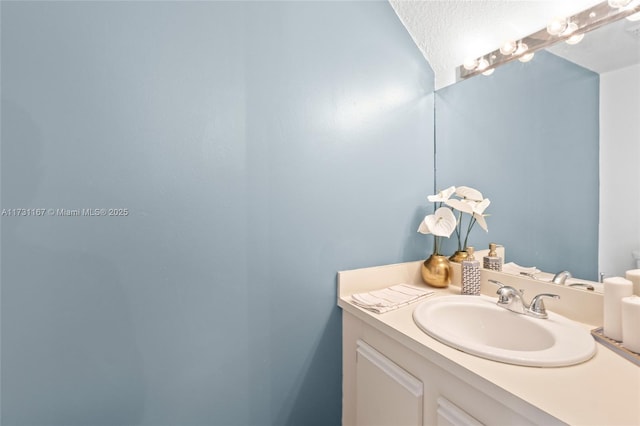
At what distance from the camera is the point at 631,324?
73 cm

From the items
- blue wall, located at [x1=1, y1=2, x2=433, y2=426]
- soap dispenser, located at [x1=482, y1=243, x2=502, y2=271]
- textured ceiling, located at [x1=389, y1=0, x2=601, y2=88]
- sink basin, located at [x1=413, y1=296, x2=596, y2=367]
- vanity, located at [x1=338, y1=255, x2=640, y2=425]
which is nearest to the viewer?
vanity, located at [x1=338, y1=255, x2=640, y2=425]

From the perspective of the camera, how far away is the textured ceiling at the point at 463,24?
1.13 metres

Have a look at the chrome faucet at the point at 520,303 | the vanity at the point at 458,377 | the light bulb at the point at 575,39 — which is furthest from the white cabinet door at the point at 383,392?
the light bulb at the point at 575,39

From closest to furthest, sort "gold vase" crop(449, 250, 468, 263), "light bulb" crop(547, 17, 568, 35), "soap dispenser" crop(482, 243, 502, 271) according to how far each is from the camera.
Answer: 1. "light bulb" crop(547, 17, 568, 35)
2. "soap dispenser" crop(482, 243, 502, 271)
3. "gold vase" crop(449, 250, 468, 263)

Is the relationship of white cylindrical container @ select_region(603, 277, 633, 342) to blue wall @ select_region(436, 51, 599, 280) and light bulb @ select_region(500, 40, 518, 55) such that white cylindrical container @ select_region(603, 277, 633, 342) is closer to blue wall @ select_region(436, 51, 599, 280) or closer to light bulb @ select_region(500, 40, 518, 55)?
blue wall @ select_region(436, 51, 599, 280)

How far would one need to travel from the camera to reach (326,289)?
1.23 metres

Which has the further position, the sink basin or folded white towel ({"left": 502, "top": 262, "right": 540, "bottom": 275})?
folded white towel ({"left": 502, "top": 262, "right": 540, "bottom": 275})

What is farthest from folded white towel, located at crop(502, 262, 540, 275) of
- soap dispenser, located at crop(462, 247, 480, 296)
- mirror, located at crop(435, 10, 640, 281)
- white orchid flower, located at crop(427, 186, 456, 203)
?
white orchid flower, located at crop(427, 186, 456, 203)

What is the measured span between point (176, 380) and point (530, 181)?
1467 millimetres

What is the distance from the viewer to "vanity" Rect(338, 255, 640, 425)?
0.59 metres

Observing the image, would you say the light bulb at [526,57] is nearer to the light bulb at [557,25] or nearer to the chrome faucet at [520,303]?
the light bulb at [557,25]

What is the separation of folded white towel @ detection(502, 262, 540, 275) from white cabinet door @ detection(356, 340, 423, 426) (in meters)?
0.64

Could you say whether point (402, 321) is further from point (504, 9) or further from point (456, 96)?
point (504, 9)

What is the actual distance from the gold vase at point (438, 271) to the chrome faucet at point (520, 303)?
300 millimetres
